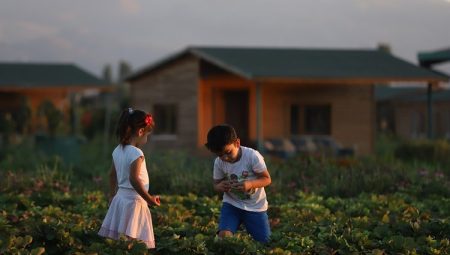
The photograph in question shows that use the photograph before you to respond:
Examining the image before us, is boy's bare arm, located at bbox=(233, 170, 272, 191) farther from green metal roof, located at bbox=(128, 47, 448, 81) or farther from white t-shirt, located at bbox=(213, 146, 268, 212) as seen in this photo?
green metal roof, located at bbox=(128, 47, 448, 81)

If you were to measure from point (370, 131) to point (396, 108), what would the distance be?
15.8m

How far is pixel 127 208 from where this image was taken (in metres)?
6.33

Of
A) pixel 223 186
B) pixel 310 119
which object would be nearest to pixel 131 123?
pixel 223 186

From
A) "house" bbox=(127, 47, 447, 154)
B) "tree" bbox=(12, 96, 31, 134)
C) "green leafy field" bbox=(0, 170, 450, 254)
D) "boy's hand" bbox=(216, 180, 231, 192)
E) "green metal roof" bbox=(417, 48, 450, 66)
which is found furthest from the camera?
"tree" bbox=(12, 96, 31, 134)

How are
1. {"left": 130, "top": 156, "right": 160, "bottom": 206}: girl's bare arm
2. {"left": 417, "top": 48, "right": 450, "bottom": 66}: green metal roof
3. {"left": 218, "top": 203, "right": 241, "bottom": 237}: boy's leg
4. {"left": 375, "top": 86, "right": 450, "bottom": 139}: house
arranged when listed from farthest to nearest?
{"left": 375, "top": 86, "right": 450, "bottom": 139}: house
{"left": 417, "top": 48, "right": 450, "bottom": 66}: green metal roof
{"left": 218, "top": 203, "right": 241, "bottom": 237}: boy's leg
{"left": 130, "top": 156, "right": 160, "bottom": 206}: girl's bare arm

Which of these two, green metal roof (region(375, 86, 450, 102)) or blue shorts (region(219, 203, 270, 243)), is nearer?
blue shorts (region(219, 203, 270, 243))

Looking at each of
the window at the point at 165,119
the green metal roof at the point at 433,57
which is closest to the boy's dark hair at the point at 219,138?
the green metal roof at the point at 433,57

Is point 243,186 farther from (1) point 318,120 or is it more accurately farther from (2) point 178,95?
(1) point 318,120

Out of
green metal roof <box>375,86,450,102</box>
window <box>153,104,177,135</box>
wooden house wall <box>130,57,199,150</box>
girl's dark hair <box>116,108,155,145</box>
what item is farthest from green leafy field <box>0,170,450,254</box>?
green metal roof <box>375,86,450,102</box>

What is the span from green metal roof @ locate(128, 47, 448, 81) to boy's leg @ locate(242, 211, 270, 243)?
13.3 metres

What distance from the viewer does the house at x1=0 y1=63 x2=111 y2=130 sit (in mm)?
26969

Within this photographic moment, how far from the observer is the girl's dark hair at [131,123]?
6.37m

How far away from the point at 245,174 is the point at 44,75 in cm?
2322

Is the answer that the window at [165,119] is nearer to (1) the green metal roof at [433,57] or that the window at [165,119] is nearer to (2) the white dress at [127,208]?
(1) the green metal roof at [433,57]
